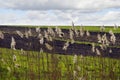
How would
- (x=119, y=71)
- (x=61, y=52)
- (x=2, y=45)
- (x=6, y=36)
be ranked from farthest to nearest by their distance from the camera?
(x=6, y=36) → (x=2, y=45) → (x=61, y=52) → (x=119, y=71)

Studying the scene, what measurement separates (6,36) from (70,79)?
45.0 m

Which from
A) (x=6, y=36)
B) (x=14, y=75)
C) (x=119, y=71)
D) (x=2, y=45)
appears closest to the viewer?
(x=14, y=75)

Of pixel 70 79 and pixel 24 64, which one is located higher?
pixel 70 79

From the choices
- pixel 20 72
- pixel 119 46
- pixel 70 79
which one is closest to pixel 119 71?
pixel 20 72

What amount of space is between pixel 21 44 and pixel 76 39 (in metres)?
11.7

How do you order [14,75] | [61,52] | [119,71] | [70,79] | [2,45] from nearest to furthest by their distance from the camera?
[70,79] < [14,75] < [119,71] < [61,52] < [2,45]

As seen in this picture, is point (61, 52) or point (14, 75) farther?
point (61, 52)

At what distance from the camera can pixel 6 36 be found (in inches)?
2763

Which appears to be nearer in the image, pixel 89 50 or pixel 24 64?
pixel 24 64

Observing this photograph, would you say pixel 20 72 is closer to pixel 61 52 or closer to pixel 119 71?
pixel 119 71

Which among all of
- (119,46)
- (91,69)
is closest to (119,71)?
(91,69)

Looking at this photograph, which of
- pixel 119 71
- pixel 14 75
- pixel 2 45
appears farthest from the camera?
pixel 2 45

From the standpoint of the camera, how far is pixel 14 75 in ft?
117

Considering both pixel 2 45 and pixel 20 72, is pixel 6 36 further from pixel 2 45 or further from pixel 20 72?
pixel 20 72
